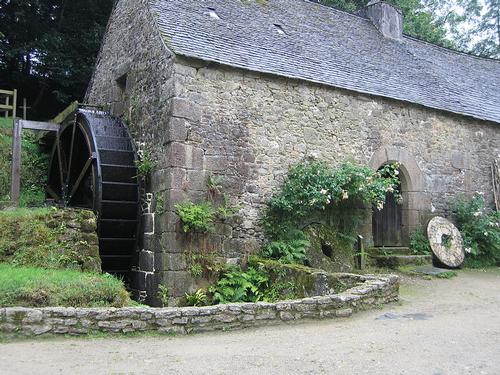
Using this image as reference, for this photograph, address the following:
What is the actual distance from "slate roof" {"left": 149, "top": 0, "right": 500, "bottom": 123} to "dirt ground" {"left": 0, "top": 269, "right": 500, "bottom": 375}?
540cm

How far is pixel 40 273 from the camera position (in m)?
6.57

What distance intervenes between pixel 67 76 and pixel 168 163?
380 inches

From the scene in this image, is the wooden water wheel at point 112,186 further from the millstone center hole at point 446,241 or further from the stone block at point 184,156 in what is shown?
the millstone center hole at point 446,241

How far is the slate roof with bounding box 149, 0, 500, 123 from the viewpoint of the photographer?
1021cm

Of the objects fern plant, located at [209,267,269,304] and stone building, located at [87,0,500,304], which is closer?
fern plant, located at [209,267,269,304]

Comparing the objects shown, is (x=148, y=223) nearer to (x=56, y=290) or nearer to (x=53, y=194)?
(x=56, y=290)

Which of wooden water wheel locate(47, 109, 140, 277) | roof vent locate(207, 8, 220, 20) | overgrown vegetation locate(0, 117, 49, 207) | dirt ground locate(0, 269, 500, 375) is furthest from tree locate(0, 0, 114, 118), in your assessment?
dirt ground locate(0, 269, 500, 375)

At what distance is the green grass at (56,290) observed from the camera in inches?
226

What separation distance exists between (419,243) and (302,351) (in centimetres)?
765

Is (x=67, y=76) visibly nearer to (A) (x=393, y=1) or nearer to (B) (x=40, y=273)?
(B) (x=40, y=273)

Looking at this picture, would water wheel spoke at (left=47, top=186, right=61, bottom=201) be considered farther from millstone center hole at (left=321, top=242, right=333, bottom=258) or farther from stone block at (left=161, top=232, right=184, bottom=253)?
millstone center hole at (left=321, top=242, right=333, bottom=258)

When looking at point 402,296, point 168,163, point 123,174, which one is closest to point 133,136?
point 123,174

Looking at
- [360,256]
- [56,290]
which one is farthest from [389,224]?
[56,290]

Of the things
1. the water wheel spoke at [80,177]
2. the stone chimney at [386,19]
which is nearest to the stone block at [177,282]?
the water wheel spoke at [80,177]
